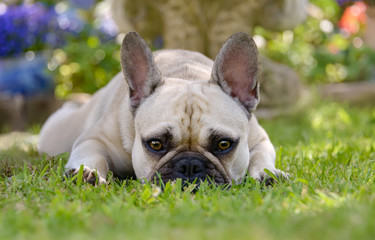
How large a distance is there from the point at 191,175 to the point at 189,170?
1.3 inches

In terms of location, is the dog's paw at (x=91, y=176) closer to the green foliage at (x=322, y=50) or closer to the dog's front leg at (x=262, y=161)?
the dog's front leg at (x=262, y=161)

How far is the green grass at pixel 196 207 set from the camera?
179 centimetres

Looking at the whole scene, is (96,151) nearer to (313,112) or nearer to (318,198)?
(318,198)

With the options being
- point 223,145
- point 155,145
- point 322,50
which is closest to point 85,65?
point 322,50

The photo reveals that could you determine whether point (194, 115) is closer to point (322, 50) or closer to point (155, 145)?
point (155, 145)

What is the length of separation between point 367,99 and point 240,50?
5.68 metres

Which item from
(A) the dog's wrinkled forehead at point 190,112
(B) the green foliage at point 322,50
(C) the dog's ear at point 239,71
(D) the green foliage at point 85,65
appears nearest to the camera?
(A) the dog's wrinkled forehead at point 190,112

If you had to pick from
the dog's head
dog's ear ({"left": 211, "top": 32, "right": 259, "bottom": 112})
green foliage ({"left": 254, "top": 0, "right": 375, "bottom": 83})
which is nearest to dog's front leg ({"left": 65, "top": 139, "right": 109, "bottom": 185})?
the dog's head

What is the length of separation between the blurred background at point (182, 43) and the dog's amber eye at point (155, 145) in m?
3.55

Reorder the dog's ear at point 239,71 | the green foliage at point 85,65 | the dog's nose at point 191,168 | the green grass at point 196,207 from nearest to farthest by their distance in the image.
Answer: the green grass at point 196,207 < the dog's nose at point 191,168 < the dog's ear at point 239,71 < the green foliage at point 85,65

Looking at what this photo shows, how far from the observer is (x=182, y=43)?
641cm

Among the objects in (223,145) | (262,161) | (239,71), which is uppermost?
(239,71)

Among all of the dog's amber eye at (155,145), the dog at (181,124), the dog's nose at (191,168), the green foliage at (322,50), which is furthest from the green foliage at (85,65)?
the dog's nose at (191,168)

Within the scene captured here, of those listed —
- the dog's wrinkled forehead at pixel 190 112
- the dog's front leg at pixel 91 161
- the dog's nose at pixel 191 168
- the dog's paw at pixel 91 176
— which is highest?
the dog's wrinkled forehead at pixel 190 112
